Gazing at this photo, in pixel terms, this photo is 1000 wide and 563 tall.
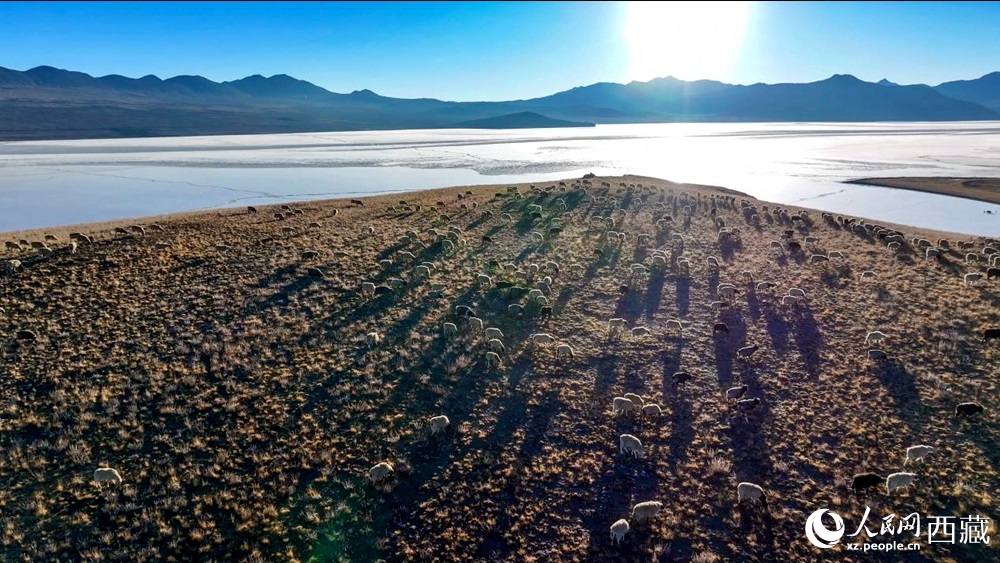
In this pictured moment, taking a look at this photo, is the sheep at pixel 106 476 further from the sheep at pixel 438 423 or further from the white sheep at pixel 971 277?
the white sheep at pixel 971 277

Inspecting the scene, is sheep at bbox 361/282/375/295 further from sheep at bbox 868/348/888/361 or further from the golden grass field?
sheep at bbox 868/348/888/361

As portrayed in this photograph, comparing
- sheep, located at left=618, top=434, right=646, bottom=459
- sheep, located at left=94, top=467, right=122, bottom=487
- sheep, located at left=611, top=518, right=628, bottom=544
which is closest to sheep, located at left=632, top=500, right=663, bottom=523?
sheep, located at left=611, top=518, right=628, bottom=544

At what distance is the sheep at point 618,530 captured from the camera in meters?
8.40

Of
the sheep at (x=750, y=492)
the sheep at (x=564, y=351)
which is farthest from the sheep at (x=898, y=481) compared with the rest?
the sheep at (x=564, y=351)

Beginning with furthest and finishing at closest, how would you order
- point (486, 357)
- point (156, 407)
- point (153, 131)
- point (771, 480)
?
point (153, 131)
point (486, 357)
point (156, 407)
point (771, 480)

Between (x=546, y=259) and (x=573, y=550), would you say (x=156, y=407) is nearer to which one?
(x=573, y=550)

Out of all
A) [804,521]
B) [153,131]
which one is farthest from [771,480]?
[153,131]

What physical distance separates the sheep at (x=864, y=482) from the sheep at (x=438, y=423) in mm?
7776

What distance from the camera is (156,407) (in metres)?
11.8

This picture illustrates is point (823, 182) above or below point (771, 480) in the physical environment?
above

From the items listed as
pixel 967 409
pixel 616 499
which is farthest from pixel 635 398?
pixel 967 409

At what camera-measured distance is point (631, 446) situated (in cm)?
1052

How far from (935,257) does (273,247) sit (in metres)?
29.5
